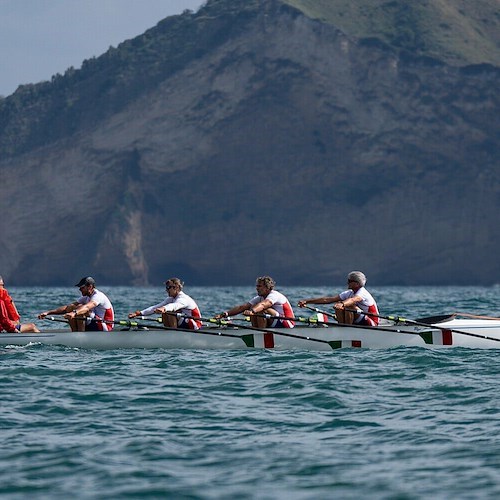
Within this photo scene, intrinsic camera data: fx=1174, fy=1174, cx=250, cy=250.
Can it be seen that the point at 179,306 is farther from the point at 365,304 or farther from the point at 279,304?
the point at 365,304

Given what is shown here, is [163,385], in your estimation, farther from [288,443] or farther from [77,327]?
[77,327]

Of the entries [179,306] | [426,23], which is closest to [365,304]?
[179,306]

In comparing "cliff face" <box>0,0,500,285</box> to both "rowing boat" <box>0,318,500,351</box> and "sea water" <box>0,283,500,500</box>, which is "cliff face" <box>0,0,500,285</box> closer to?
"rowing boat" <box>0,318,500,351</box>

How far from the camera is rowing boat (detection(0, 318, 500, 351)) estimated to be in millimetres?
24359

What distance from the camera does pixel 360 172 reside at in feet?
450

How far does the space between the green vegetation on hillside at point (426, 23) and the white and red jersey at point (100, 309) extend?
11585 centimetres

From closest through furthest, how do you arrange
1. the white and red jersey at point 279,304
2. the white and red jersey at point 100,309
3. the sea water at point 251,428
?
the sea water at point 251,428 → the white and red jersey at point 279,304 → the white and red jersey at point 100,309

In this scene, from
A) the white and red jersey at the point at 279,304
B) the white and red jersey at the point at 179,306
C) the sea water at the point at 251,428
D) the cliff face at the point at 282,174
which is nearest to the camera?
the sea water at the point at 251,428

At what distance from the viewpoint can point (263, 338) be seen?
24.4 meters

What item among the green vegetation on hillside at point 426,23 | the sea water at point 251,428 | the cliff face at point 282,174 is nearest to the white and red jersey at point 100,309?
the sea water at point 251,428

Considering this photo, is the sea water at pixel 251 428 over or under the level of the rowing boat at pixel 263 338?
under

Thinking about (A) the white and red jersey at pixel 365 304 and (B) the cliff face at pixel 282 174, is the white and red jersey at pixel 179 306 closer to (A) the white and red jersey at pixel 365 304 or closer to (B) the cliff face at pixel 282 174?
(A) the white and red jersey at pixel 365 304

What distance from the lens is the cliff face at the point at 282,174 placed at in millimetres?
134875

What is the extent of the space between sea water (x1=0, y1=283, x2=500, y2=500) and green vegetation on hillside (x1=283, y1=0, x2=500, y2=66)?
120544mm
